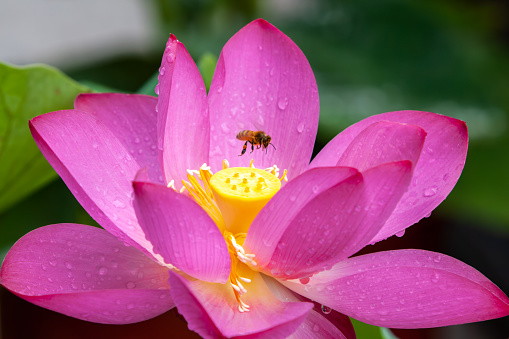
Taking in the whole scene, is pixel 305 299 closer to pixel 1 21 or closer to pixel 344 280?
pixel 344 280

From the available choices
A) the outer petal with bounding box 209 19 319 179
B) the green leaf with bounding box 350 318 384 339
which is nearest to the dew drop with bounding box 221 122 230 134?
the outer petal with bounding box 209 19 319 179

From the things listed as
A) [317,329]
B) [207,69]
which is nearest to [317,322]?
[317,329]

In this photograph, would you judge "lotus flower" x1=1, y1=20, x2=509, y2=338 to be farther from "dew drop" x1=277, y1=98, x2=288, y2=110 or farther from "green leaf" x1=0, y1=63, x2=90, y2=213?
"green leaf" x1=0, y1=63, x2=90, y2=213

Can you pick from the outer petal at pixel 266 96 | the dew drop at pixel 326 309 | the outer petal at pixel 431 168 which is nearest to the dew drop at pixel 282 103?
the outer petal at pixel 266 96

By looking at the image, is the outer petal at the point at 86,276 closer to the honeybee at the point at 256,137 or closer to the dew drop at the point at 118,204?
the dew drop at the point at 118,204

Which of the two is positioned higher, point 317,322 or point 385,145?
point 385,145

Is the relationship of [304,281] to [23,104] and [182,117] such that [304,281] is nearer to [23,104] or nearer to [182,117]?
[182,117]
